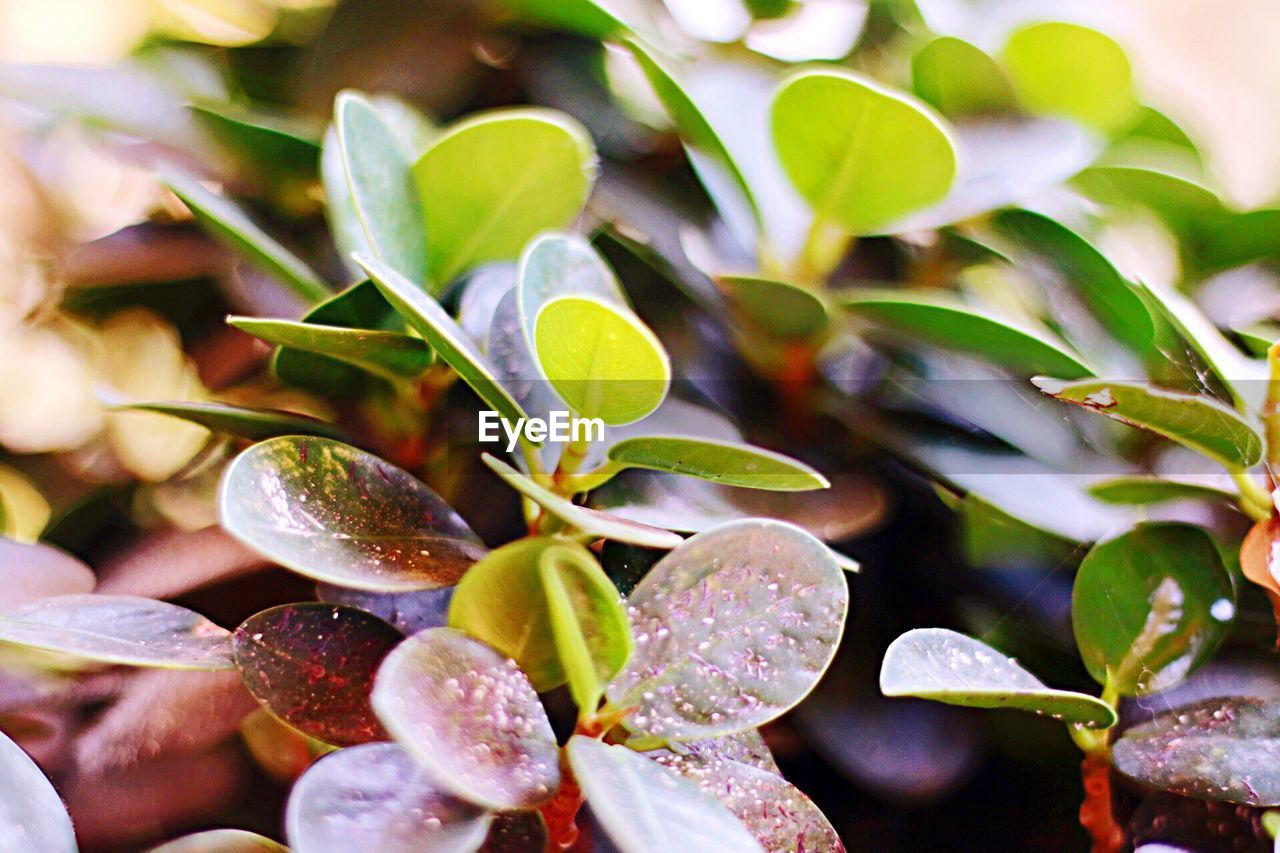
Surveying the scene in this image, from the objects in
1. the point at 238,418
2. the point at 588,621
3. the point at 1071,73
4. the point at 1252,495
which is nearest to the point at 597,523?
the point at 588,621

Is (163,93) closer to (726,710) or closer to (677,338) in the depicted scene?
(677,338)

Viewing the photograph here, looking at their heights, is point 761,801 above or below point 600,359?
below

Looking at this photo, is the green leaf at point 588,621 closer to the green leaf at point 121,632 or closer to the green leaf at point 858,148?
the green leaf at point 121,632

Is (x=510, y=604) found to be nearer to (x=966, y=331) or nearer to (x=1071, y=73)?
(x=966, y=331)

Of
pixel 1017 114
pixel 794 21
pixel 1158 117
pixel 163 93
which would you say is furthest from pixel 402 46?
pixel 1158 117

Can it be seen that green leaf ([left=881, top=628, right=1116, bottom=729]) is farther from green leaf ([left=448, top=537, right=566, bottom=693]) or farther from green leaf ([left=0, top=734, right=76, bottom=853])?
green leaf ([left=0, top=734, right=76, bottom=853])

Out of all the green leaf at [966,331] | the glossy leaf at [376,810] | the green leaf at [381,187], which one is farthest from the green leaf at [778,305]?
the glossy leaf at [376,810]
